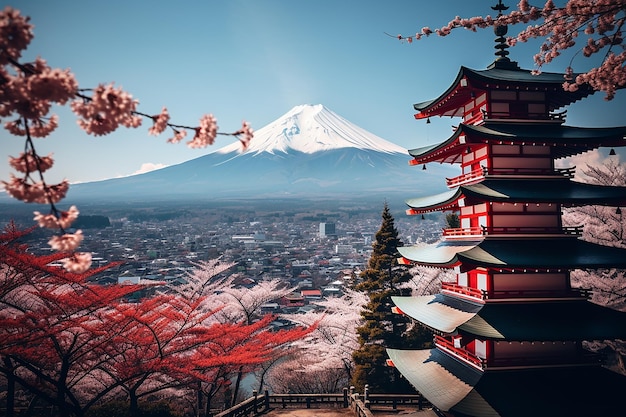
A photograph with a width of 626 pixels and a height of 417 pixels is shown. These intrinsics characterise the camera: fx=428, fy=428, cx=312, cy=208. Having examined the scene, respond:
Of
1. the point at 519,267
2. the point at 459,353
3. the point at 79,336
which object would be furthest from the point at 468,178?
the point at 79,336

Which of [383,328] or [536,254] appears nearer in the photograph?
[536,254]

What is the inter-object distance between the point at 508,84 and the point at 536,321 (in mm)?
5168

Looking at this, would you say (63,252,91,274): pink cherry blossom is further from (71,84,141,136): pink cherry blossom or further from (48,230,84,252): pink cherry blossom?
(71,84,141,136): pink cherry blossom

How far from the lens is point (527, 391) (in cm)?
832

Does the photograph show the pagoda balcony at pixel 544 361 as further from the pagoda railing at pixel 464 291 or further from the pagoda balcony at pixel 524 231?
the pagoda balcony at pixel 524 231

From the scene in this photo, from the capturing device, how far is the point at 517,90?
1003 cm

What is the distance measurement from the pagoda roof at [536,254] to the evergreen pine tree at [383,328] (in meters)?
7.24

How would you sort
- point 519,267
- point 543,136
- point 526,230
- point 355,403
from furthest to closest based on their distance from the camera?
point 355,403 < point 526,230 < point 543,136 < point 519,267

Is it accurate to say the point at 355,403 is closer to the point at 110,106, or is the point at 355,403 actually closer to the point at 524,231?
the point at 524,231

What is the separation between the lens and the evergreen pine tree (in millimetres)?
15891

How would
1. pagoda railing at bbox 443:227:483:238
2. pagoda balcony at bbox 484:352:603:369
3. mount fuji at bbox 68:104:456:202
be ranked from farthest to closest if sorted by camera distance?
1. mount fuji at bbox 68:104:456:202
2. pagoda railing at bbox 443:227:483:238
3. pagoda balcony at bbox 484:352:603:369

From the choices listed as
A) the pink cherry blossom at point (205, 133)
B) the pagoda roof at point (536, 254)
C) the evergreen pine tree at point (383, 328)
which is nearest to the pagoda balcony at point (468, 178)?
the pagoda roof at point (536, 254)

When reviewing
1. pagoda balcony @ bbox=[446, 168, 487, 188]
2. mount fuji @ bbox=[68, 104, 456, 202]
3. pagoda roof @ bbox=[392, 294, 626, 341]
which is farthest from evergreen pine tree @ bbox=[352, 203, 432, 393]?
mount fuji @ bbox=[68, 104, 456, 202]

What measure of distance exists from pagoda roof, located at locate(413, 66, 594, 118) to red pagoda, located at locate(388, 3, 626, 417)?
3cm
